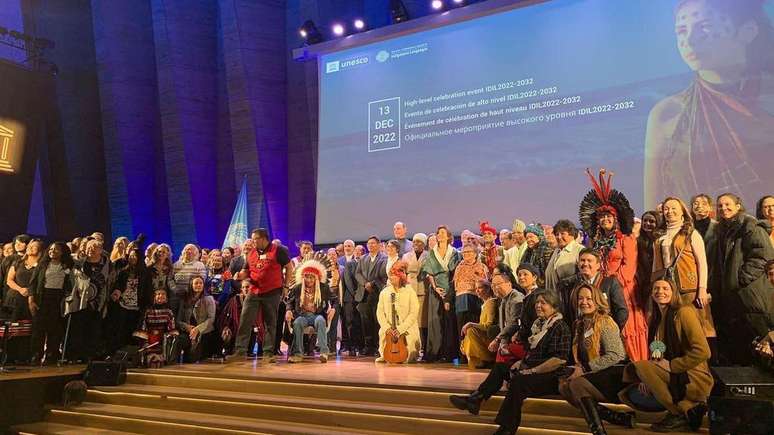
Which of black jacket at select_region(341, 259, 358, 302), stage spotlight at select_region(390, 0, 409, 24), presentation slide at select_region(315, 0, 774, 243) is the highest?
stage spotlight at select_region(390, 0, 409, 24)

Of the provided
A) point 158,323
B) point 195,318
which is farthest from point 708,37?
point 158,323

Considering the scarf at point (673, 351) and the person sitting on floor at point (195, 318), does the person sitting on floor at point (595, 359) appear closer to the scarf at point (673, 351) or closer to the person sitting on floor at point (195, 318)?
the scarf at point (673, 351)

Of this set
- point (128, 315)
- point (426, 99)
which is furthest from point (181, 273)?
point (426, 99)

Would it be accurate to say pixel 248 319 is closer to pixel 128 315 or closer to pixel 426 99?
pixel 128 315

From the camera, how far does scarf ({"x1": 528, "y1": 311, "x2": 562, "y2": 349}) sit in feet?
13.6

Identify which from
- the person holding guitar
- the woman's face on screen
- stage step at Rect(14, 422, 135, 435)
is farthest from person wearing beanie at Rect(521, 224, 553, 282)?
stage step at Rect(14, 422, 135, 435)

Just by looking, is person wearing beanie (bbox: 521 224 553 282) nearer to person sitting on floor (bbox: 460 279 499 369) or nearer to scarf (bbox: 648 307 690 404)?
person sitting on floor (bbox: 460 279 499 369)

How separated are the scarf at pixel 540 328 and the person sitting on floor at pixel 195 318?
12.4 ft

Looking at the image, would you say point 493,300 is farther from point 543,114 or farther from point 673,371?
point 543,114

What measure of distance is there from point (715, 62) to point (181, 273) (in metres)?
6.15

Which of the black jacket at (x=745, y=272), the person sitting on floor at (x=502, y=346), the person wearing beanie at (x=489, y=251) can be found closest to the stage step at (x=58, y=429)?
the person sitting on floor at (x=502, y=346)

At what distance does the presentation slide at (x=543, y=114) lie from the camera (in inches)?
271

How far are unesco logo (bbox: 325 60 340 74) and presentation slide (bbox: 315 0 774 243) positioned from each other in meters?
0.04

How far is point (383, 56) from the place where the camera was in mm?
9742
